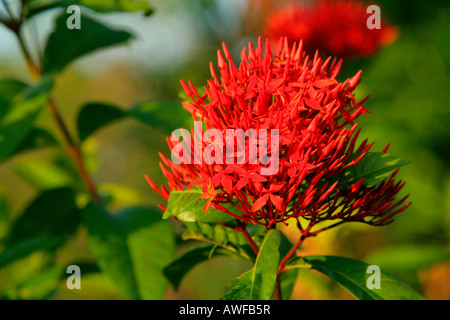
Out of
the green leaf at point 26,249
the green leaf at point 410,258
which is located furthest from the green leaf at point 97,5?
the green leaf at point 410,258

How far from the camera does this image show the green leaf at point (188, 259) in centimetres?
89

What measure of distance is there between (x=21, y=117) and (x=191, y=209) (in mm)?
545

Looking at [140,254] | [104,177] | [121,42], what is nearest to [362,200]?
[140,254]

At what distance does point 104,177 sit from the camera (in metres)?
4.98

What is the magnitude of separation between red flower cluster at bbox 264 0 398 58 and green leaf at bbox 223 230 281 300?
51.5 inches

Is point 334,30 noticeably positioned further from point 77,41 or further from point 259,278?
point 259,278

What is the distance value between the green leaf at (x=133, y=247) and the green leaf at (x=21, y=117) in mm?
276

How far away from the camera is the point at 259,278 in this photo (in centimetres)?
69

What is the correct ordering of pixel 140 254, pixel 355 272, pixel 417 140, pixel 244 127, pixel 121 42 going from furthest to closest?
pixel 417 140 → pixel 121 42 → pixel 140 254 → pixel 355 272 → pixel 244 127

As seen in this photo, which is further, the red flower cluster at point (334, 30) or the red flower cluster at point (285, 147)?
the red flower cluster at point (334, 30)

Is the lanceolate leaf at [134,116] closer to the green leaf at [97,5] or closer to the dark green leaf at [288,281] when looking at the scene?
the green leaf at [97,5]

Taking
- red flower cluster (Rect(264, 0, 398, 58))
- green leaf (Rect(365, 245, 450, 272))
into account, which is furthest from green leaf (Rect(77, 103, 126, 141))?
green leaf (Rect(365, 245, 450, 272))

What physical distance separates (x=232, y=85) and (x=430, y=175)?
201 centimetres
